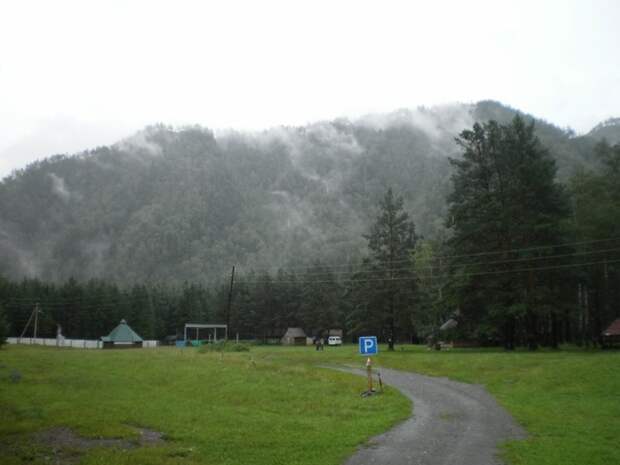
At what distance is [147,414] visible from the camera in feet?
61.2

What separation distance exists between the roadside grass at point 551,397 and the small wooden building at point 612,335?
17778 mm

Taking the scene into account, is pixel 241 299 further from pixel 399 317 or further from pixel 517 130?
pixel 517 130

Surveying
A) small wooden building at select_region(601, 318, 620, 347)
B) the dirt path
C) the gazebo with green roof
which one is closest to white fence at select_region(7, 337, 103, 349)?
the gazebo with green roof

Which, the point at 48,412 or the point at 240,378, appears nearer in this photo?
the point at 48,412

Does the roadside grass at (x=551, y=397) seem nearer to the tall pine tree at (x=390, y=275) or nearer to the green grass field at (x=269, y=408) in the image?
the green grass field at (x=269, y=408)

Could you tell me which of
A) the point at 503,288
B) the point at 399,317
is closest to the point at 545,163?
the point at 503,288

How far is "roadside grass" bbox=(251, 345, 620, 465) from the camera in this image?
45.9 feet

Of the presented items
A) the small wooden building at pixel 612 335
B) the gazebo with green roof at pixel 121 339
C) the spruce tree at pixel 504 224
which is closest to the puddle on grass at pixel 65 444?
the spruce tree at pixel 504 224

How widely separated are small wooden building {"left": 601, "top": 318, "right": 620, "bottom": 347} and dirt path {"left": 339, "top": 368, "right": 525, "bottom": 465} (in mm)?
31110

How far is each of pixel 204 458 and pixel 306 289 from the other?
97.7 metres

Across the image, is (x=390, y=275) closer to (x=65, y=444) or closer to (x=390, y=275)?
(x=390, y=275)

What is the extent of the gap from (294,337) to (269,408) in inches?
3525

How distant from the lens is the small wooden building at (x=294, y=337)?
109m

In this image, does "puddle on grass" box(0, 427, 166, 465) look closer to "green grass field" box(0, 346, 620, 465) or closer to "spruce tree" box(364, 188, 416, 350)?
"green grass field" box(0, 346, 620, 465)
